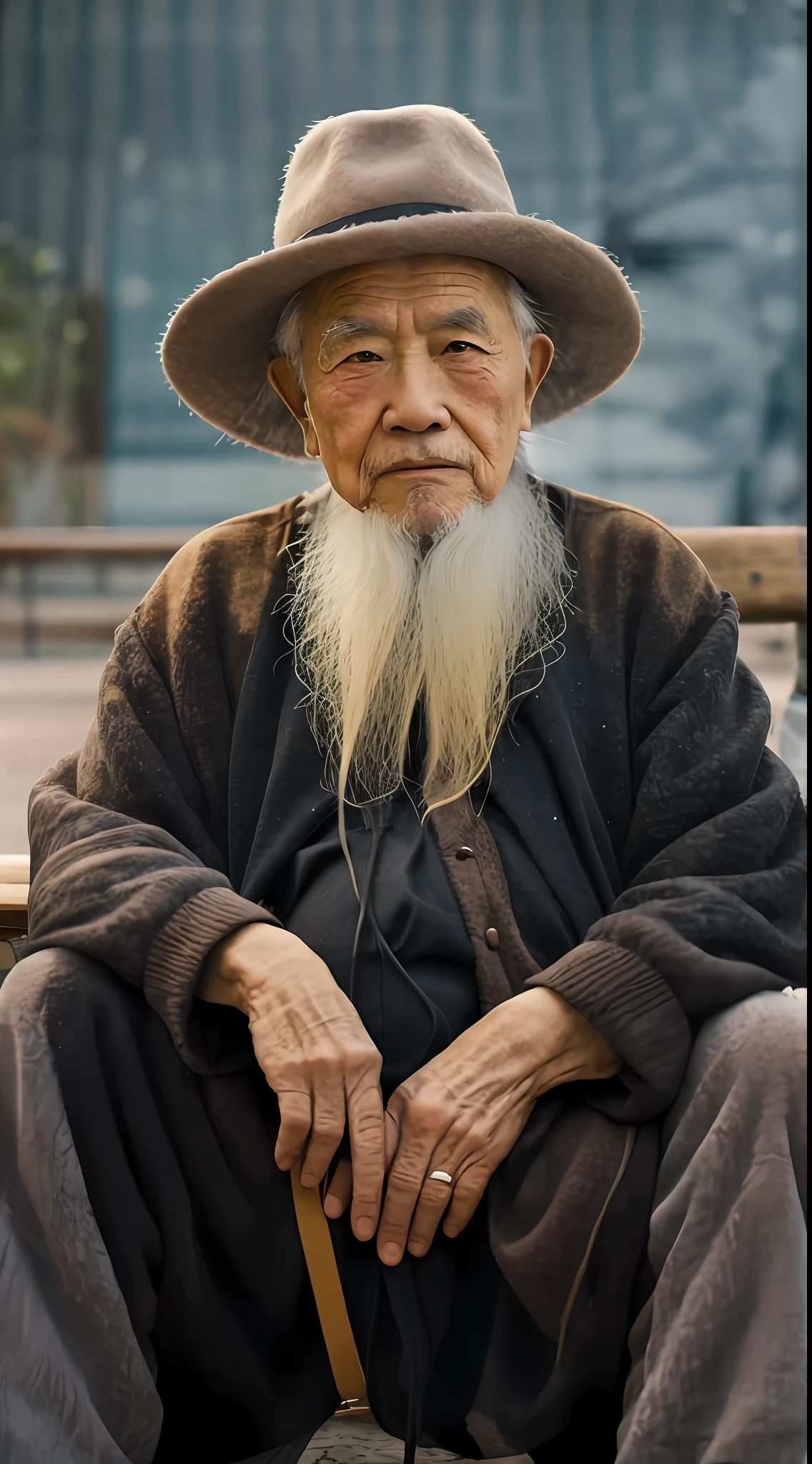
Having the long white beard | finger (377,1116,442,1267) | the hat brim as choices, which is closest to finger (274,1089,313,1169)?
finger (377,1116,442,1267)

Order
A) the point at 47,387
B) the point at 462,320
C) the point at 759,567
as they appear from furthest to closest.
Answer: the point at 47,387, the point at 759,567, the point at 462,320

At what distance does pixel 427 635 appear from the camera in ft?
6.35

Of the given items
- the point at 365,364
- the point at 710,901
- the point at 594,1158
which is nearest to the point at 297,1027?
the point at 594,1158

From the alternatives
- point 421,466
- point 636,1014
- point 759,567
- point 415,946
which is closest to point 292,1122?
point 415,946

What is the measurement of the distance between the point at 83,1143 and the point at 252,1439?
472mm

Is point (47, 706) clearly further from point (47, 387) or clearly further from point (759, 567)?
point (759, 567)

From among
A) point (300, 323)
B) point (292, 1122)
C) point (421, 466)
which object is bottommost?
point (292, 1122)

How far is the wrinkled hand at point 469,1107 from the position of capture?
1570 millimetres

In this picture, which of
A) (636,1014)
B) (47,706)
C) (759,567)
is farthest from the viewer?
(47,706)

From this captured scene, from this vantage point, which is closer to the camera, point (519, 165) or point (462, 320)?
point (462, 320)

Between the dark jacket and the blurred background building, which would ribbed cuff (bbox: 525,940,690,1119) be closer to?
the dark jacket

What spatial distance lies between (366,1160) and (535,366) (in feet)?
4.02

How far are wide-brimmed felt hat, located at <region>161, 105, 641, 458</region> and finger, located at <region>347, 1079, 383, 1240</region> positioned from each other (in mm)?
1147

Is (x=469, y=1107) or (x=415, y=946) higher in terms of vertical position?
(x=415, y=946)
